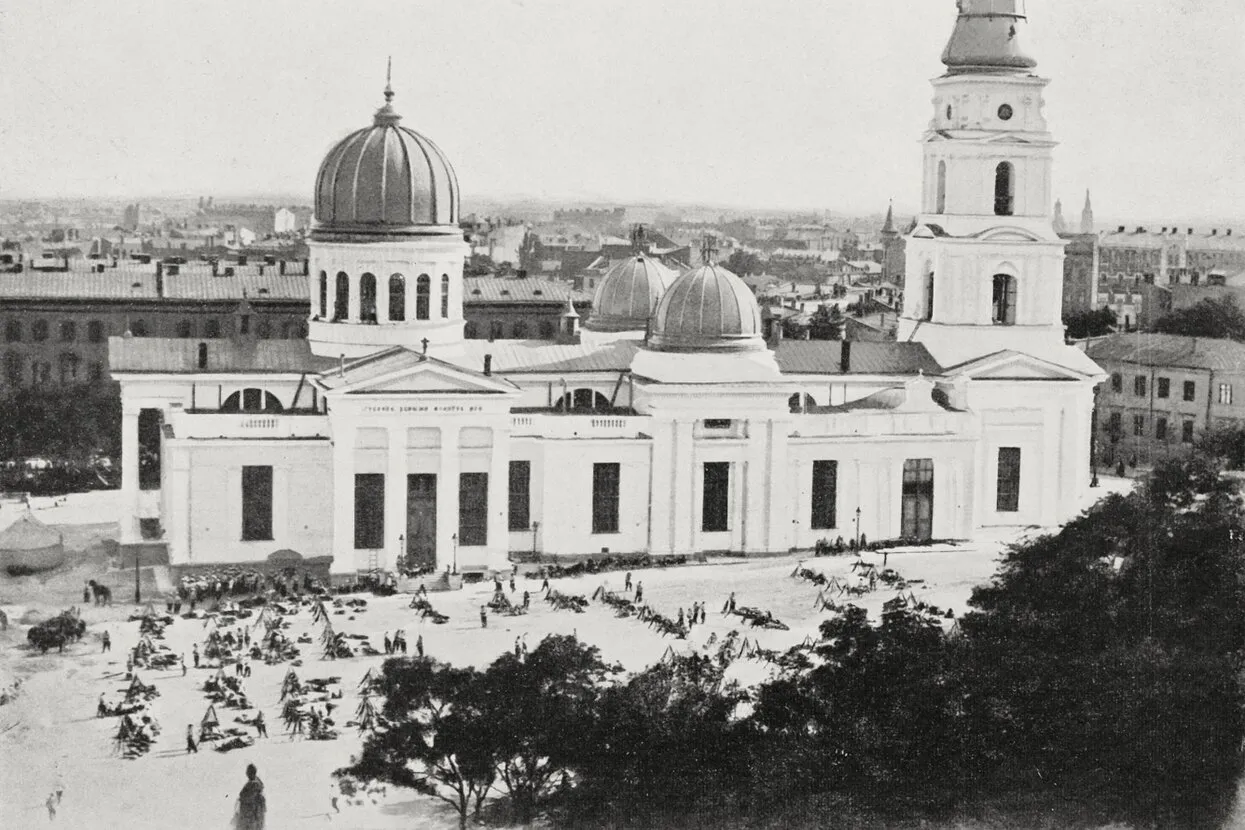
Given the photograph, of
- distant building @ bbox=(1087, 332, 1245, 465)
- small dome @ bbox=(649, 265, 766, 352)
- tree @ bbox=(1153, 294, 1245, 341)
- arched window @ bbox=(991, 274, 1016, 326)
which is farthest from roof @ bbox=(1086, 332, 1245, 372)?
small dome @ bbox=(649, 265, 766, 352)

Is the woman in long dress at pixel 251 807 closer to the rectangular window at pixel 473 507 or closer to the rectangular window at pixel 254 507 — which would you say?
the rectangular window at pixel 254 507

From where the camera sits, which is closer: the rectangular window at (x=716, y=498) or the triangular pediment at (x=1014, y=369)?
the rectangular window at (x=716, y=498)

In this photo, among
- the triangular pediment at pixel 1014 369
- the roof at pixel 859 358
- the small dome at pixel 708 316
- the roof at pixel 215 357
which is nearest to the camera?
the roof at pixel 215 357

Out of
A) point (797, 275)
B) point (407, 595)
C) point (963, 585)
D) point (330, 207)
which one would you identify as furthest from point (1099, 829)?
point (797, 275)

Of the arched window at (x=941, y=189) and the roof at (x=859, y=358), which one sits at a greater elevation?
the arched window at (x=941, y=189)

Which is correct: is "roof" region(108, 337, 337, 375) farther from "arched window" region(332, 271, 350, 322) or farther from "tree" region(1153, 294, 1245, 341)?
"tree" region(1153, 294, 1245, 341)

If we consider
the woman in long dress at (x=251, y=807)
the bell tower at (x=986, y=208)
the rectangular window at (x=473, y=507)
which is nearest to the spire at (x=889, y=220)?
the bell tower at (x=986, y=208)

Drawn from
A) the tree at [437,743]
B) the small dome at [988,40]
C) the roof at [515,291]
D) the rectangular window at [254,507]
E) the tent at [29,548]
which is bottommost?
the tree at [437,743]

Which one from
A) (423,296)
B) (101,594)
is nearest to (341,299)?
(423,296)
